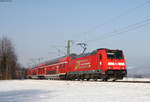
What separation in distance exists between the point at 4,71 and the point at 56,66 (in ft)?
63.0

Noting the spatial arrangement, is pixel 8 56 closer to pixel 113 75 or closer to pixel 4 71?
pixel 4 71

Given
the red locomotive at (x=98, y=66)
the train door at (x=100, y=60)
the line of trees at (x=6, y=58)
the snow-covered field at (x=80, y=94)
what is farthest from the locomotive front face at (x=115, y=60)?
the line of trees at (x=6, y=58)

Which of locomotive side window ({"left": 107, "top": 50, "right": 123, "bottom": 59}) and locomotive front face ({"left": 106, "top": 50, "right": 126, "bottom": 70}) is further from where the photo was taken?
locomotive side window ({"left": 107, "top": 50, "right": 123, "bottom": 59})

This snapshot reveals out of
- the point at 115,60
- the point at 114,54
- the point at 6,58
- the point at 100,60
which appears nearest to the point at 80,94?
the point at 100,60

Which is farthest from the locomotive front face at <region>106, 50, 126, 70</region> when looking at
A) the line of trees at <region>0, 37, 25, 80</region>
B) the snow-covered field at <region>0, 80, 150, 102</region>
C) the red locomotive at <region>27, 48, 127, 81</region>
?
the line of trees at <region>0, 37, 25, 80</region>

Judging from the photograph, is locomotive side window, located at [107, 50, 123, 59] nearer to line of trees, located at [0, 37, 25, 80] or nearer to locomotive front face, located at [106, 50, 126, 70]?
A: locomotive front face, located at [106, 50, 126, 70]

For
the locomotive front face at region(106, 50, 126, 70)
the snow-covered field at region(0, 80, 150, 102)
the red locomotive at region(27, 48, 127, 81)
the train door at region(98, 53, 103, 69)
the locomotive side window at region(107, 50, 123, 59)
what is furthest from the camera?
the locomotive side window at region(107, 50, 123, 59)

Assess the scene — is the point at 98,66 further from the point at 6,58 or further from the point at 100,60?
the point at 6,58

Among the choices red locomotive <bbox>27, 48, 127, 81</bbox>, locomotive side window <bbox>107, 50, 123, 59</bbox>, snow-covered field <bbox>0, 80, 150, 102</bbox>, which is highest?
locomotive side window <bbox>107, 50, 123, 59</bbox>

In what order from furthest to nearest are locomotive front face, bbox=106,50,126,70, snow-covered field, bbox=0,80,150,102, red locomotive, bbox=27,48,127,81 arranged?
locomotive front face, bbox=106,50,126,70 < red locomotive, bbox=27,48,127,81 < snow-covered field, bbox=0,80,150,102

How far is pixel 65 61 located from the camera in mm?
39906

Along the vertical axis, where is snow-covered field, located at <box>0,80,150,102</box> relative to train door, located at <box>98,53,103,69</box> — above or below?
below

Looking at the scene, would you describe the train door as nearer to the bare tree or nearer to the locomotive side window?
the locomotive side window

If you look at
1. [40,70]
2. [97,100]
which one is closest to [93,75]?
[97,100]
